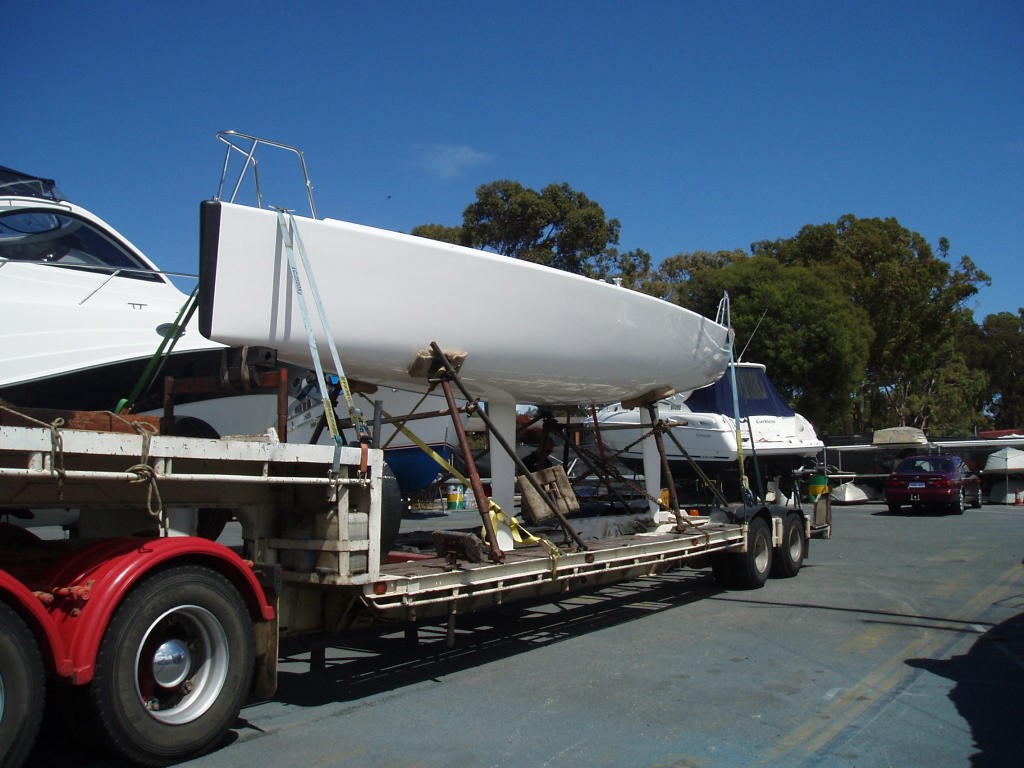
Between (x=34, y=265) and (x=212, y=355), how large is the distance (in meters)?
2.02

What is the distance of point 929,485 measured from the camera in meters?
19.1

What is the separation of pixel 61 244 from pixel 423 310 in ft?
19.7

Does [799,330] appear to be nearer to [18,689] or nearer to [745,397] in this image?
[745,397]

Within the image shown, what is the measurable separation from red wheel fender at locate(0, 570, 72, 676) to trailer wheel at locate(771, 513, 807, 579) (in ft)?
24.5

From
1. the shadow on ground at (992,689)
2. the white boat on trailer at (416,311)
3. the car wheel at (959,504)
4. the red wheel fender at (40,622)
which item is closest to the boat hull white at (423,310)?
the white boat on trailer at (416,311)

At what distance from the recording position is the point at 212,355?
910 cm

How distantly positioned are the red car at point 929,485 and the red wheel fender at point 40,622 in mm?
18897

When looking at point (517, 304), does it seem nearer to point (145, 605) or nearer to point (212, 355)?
point (145, 605)

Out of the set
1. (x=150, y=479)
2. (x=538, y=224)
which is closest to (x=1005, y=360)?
(x=538, y=224)

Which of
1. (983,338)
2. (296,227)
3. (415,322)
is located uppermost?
(983,338)

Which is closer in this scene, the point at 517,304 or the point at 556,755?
the point at 556,755

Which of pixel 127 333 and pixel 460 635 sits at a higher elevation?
pixel 127 333

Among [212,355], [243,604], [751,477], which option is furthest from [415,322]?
[751,477]

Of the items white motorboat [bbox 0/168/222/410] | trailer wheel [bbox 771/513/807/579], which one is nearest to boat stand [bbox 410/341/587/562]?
white motorboat [bbox 0/168/222/410]
